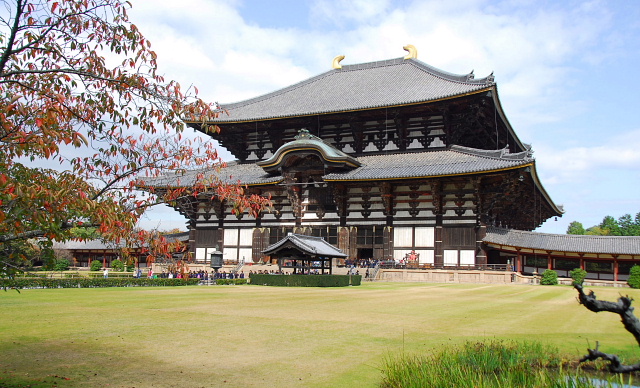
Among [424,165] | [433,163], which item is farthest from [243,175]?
[433,163]

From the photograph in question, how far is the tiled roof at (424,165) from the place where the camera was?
39625mm

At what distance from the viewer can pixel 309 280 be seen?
3177cm

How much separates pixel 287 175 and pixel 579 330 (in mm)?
35405

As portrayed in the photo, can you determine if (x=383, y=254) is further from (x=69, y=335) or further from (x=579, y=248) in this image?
(x=69, y=335)

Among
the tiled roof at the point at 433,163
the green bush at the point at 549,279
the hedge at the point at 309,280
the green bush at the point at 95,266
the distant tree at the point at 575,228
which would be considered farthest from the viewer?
the distant tree at the point at 575,228

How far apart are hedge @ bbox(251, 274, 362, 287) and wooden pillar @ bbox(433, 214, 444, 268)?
1192cm

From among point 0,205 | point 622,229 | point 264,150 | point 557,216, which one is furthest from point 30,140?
point 622,229

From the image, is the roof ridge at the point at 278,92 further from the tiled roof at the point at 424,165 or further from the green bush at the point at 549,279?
the green bush at the point at 549,279

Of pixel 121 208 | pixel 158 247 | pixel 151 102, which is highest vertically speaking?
pixel 151 102

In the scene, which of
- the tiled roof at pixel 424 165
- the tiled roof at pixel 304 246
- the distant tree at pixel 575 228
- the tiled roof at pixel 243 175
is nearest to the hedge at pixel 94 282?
the tiled roof at pixel 304 246

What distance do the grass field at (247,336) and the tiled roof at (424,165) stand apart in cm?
2005

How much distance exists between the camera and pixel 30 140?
6.29 meters

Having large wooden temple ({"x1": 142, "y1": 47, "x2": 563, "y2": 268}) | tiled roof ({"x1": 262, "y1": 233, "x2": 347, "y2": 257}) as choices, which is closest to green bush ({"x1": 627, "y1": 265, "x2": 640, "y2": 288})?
large wooden temple ({"x1": 142, "y1": 47, "x2": 563, "y2": 268})

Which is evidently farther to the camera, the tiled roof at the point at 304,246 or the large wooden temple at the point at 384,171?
the large wooden temple at the point at 384,171
